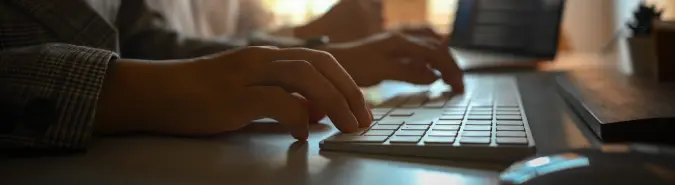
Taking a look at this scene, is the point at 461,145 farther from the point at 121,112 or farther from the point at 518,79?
the point at 518,79

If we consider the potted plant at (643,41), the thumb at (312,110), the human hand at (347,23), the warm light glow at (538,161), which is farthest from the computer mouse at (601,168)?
the human hand at (347,23)

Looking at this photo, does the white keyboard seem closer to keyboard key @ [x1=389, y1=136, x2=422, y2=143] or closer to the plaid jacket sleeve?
keyboard key @ [x1=389, y1=136, x2=422, y2=143]

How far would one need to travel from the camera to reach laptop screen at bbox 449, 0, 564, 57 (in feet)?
4.41

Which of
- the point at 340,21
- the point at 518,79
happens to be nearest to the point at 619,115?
the point at 518,79

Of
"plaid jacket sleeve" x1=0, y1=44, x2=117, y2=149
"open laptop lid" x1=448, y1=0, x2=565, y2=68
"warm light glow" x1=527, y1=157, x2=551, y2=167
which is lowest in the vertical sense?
"open laptop lid" x1=448, y1=0, x2=565, y2=68

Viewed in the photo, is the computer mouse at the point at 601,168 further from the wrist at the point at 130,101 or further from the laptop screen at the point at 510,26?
the laptop screen at the point at 510,26

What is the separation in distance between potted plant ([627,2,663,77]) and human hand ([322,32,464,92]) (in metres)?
0.21

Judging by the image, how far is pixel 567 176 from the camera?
29 centimetres

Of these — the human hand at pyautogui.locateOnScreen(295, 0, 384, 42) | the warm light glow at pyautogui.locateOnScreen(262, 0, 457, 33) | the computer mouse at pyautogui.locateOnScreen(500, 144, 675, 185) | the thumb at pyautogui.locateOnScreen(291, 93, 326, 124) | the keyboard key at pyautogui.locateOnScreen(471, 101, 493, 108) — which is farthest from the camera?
the warm light glow at pyautogui.locateOnScreen(262, 0, 457, 33)

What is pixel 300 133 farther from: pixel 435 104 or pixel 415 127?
pixel 435 104

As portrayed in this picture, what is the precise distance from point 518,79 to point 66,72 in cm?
65

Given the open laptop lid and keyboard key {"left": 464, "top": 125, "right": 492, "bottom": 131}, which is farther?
the open laptop lid

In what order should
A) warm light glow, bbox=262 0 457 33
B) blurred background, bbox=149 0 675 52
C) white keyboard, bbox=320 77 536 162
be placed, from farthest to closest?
warm light glow, bbox=262 0 457 33, blurred background, bbox=149 0 675 52, white keyboard, bbox=320 77 536 162

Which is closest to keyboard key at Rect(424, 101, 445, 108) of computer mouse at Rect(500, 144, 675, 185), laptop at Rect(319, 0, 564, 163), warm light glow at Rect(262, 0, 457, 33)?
laptop at Rect(319, 0, 564, 163)
